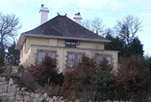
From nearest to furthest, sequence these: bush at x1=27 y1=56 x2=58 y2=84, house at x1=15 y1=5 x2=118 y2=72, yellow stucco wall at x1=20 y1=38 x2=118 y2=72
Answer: bush at x1=27 y1=56 x2=58 y2=84
yellow stucco wall at x1=20 y1=38 x2=118 y2=72
house at x1=15 y1=5 x2=118 y2=72

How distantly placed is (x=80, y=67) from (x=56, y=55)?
8.74 metres

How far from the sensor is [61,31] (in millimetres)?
26016

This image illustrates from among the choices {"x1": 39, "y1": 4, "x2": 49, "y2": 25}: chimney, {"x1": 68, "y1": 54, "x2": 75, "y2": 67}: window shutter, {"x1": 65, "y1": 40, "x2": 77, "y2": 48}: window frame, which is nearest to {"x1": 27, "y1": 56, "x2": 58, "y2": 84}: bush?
{"x1": 68, "y1": 54, "x2": 75, "y2": 67}: window shutter

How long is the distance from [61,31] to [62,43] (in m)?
1.51

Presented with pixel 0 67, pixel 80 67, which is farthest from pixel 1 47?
pixel 80 67

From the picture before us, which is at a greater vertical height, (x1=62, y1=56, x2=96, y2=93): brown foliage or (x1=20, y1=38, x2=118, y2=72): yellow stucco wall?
(x1=20, y1=38, x2=118, y2=72): yellow stucco wall

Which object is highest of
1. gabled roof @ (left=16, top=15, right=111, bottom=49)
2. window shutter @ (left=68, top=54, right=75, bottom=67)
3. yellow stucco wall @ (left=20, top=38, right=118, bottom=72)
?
gabled roof @ (left=16, top=15, right=111, bottom=49)

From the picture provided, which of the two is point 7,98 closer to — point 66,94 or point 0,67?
point 0,67

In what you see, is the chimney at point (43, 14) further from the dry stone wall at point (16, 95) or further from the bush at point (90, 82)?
the bush at point (90, 82)

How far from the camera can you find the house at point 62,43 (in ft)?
73.1

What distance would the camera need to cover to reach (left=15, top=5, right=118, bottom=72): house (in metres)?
22.3

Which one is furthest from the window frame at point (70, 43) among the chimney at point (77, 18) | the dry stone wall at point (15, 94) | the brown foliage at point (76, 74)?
the brown foliage at point (76, 74)

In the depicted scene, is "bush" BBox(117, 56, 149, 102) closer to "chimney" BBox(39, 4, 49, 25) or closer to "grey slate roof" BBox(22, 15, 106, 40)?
"grey slate roof" BBox(22, 15, 106, 40)

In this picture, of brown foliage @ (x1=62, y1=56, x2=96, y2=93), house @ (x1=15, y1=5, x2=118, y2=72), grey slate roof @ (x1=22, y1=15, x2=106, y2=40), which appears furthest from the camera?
grey slate roof @ (x1=22, y1=15, x2=106, y2=40)
